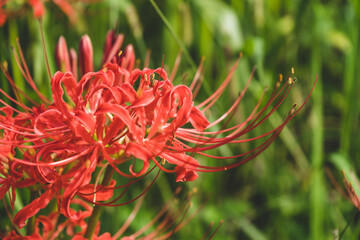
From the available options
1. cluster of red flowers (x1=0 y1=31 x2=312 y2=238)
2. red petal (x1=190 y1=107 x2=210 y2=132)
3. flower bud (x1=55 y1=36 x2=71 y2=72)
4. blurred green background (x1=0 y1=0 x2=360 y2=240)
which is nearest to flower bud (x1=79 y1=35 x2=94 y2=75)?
flower bud (x1=55 y1=36 x2=71 y2=72)

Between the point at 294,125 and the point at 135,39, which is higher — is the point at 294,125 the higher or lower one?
the lower one

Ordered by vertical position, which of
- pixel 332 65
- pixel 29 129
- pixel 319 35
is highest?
pixel 29 129

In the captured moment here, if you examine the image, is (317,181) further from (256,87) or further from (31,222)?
(31,222)

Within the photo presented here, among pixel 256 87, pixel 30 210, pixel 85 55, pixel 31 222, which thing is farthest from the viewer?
pixel 256 87

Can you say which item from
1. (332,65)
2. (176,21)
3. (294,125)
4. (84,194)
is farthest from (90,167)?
(332,65)

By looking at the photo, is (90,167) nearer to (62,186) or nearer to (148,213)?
(62,186)

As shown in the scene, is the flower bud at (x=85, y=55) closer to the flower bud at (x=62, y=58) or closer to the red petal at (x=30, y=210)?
the flower bud at (x=62, y=58)

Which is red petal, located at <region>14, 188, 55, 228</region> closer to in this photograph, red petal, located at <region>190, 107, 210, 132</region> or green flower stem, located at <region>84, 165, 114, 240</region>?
green flower stem, located at <region>84, 165, 114, 240</region>

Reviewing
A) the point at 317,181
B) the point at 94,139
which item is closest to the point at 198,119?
the point at 94,139
